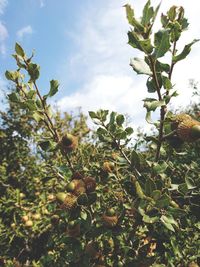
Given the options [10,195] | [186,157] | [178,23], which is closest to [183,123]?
[178,23]

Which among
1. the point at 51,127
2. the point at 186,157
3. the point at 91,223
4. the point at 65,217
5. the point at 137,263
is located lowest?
the point at 137,263

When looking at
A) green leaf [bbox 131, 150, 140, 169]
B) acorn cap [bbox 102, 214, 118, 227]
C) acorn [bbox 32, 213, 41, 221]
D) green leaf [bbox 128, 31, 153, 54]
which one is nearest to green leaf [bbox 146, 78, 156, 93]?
green leaf [bbox 128, 31, 153, 54]

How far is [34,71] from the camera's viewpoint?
2.25 meters

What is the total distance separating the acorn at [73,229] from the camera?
2.28m

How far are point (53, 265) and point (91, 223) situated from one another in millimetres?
1750

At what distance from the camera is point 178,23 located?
69.8 inches

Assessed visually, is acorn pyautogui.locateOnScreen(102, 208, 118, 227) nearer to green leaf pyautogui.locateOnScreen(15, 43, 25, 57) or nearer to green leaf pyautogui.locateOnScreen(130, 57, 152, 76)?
green leaf pyautogui.locateOnScreen(130, 57, 152, 76)

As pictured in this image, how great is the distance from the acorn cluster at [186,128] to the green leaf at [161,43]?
45 centimetres

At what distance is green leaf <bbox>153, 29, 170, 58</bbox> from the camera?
1.61 m

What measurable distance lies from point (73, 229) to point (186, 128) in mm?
1087

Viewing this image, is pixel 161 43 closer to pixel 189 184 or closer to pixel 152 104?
pixel 152 104

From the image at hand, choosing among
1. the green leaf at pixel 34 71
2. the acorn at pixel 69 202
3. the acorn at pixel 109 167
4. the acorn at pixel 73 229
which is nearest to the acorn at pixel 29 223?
the acorn at pixel 109 167

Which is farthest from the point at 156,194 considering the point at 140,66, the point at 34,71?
the point at 34,71

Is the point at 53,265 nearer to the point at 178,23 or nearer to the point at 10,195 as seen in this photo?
the point at 178,23
